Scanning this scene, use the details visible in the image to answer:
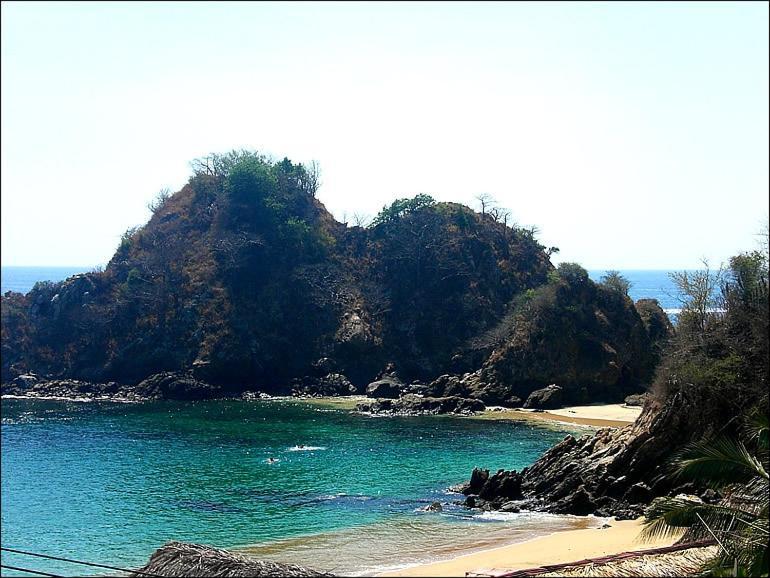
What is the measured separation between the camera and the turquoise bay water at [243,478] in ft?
86.8

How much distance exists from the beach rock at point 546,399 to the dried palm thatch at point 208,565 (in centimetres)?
4307

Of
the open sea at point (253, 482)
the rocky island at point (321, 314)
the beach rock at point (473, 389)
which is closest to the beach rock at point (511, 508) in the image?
the open sea at point (253, 482)

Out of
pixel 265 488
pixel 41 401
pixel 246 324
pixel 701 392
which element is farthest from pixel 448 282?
pixel 701 392

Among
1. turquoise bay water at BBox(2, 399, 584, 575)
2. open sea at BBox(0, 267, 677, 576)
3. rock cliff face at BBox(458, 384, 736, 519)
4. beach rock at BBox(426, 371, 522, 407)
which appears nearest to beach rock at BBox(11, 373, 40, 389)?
open sea at BBox(0, 267, 677, 576)

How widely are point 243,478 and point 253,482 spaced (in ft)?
3.63

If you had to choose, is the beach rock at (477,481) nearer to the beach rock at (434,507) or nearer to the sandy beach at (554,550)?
the beach rock at (434,507)

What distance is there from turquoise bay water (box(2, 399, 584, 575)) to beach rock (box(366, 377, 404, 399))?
6.13 metres

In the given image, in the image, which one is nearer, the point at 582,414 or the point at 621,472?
the point at 621,472

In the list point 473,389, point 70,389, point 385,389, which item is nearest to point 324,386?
point 385,389

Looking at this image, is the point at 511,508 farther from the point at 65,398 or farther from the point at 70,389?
the point at 70,389

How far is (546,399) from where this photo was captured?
58156 millimetres

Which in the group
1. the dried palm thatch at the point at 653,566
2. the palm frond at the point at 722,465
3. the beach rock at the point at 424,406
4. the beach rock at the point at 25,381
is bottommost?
the beach rock at the point at 424,406

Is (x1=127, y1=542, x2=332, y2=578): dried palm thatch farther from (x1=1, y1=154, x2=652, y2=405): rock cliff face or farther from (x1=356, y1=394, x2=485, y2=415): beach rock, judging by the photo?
(x1=1, y1=154, x2=652, y2=405): rock cliff face

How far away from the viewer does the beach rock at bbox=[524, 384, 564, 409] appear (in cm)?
5812
